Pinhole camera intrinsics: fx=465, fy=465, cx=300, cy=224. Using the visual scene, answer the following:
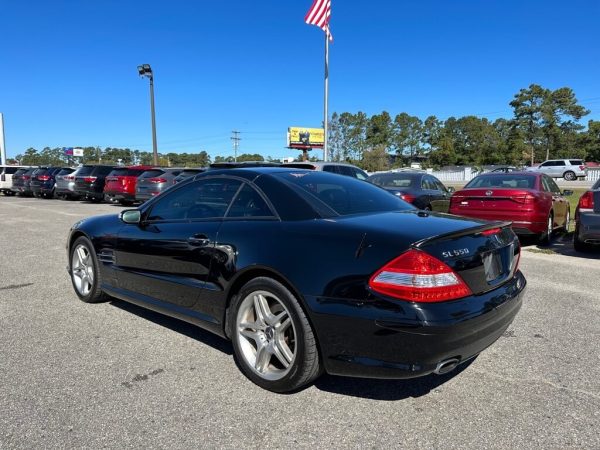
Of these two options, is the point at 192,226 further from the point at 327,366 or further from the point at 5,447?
the point at 5,447

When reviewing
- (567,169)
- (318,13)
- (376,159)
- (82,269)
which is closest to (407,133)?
(376,159)

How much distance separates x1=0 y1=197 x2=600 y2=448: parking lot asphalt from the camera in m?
2.52

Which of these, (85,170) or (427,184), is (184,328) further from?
(85,170)

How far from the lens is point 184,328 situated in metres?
4.21

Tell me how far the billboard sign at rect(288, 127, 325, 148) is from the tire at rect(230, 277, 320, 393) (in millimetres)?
72289

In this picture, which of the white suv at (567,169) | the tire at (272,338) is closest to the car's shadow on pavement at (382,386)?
the tire at (272,338)

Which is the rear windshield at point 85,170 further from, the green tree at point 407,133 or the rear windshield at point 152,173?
the green tree at point 407,133

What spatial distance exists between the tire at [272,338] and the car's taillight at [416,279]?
56 centimetres

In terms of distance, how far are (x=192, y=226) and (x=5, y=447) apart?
1.84 meters

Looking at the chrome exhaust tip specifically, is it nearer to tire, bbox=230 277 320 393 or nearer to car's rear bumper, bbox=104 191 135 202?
tire, bbox=230 277 320 393

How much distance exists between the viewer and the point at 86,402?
2883mm

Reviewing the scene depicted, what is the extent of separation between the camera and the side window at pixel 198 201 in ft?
12.1

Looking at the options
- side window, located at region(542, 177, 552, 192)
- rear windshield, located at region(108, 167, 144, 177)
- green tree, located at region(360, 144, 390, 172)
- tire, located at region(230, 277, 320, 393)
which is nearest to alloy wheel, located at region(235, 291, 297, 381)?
tire, located at region(230, 277, 320, 393)

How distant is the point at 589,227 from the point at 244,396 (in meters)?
6.45
